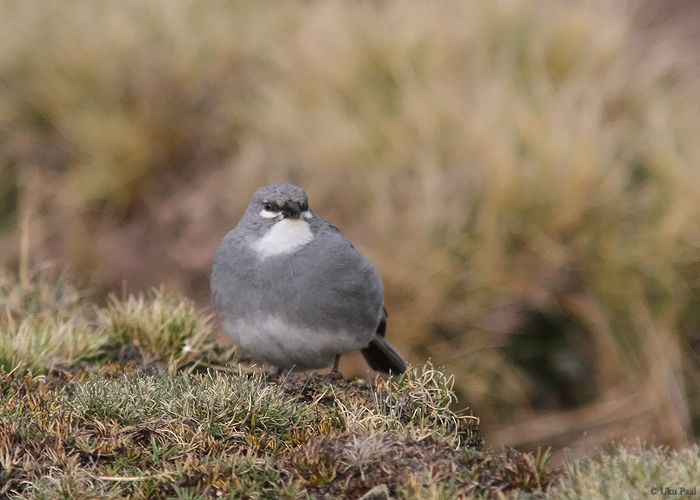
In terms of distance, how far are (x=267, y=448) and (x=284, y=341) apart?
1079 millimetres

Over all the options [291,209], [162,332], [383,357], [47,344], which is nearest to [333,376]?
[383,357]

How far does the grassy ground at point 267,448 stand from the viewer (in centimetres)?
310

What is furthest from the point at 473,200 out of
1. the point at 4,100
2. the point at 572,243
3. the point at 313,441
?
the point at 4,100

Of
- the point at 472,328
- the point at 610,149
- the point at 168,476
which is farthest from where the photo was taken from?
the point at 610,149

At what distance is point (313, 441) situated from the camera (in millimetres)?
3373

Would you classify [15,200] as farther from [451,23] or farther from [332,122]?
[451,23]

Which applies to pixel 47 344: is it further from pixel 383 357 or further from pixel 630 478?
pixel 630 478

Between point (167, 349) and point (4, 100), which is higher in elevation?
point (4, 100)

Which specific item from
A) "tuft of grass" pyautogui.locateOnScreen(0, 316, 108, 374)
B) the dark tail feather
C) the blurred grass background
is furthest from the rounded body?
the blurred grass background

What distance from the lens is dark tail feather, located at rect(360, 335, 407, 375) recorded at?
5.21 metres

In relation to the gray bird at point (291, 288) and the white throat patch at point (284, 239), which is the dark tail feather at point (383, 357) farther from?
the white throat patch at point (284, 239)

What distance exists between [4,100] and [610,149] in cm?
625

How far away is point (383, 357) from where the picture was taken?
530cm

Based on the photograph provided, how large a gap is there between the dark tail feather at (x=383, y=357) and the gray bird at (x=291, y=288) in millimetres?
292
